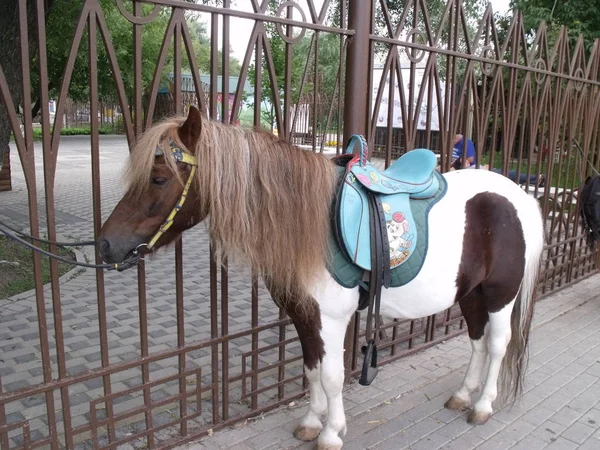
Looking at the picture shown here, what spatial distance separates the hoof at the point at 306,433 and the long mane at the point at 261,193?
96cm

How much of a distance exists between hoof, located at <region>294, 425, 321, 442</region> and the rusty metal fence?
33 cm

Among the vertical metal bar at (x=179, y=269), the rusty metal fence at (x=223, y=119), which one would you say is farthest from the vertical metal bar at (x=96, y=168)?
the vertical metal bar at (x=179, y=269)

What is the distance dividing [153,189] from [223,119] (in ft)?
2.55

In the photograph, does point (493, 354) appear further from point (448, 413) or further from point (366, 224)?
point (366, 224)

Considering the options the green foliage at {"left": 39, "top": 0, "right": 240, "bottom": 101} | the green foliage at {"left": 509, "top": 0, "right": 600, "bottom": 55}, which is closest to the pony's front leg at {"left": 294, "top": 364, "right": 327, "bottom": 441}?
the green foliage at {"left": 39, "top": 0, "right": 240, "bottom": 101}

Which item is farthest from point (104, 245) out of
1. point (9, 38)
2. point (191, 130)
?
point (9, 38)

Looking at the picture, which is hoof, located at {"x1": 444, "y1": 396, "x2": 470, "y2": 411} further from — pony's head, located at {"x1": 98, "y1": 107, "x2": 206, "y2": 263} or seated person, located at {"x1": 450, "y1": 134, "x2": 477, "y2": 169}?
pony's head, located at {"x1": 98, "y1": 107, "x2": 206, "y2": 263}

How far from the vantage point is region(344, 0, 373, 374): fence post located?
3047 millimetres

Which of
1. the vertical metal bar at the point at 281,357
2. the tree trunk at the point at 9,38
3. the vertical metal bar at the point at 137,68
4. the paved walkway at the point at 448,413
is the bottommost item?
the paved walkway at the point at 448,413

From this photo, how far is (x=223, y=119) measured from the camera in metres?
2.64

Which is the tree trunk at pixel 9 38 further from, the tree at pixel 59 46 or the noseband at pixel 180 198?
the noseband at pixel 180 198

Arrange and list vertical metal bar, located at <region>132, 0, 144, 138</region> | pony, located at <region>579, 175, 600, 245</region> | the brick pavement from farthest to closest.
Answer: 1. pony, located at <region>579, 175, 600, 245</region>
2. the brick pavement
3. vertical metal bar, located at <region>132, 0, 144, 138</region>

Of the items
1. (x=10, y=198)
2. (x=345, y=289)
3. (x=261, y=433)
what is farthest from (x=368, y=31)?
(x=10, y=198)

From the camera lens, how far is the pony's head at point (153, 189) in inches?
77.9
